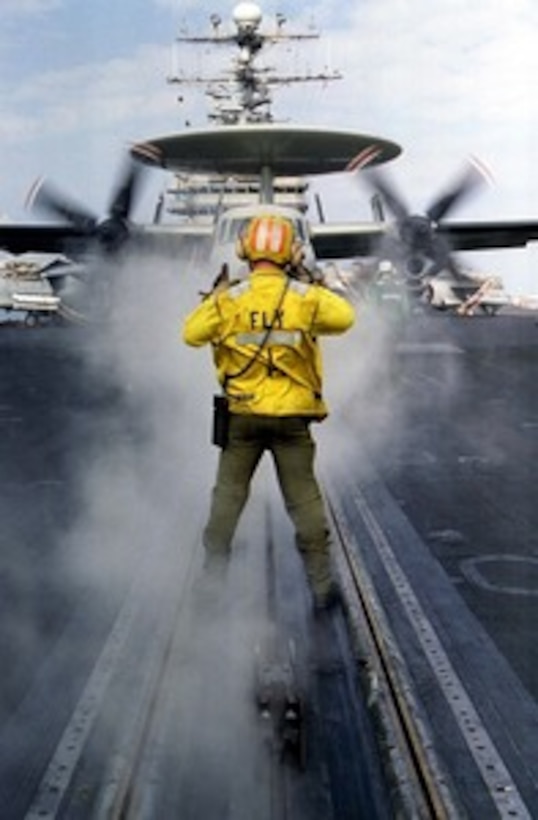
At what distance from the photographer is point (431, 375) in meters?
21.7

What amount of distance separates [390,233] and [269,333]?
776 inches

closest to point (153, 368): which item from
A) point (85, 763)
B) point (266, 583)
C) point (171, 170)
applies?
point (171, 170)

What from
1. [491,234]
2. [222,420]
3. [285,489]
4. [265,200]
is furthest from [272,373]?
[491,234]

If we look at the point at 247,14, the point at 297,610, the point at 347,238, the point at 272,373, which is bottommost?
the point at 297,610

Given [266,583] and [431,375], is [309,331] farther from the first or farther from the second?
[431,375]

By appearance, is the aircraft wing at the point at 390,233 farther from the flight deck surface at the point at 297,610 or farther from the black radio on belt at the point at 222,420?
the black radio on belt at the point at 222,420

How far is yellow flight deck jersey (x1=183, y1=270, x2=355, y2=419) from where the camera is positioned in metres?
5.41

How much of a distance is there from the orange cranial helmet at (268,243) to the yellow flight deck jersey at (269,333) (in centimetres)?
7

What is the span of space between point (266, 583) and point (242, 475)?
993 millimetres

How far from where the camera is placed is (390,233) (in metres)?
24.5

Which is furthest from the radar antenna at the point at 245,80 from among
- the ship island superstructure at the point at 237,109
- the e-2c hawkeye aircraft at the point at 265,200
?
the e-2c hawkeye aircraft at the point at 265,200

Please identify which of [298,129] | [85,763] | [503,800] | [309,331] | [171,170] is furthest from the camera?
[171,170]

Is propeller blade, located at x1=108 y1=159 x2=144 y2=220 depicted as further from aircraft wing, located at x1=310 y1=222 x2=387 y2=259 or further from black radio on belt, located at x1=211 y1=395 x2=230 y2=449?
black radio on belt, located at x1=211 y1=395 x2=230 y2=449

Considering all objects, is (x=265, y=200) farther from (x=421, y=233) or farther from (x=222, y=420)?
(x=222, y=420)
